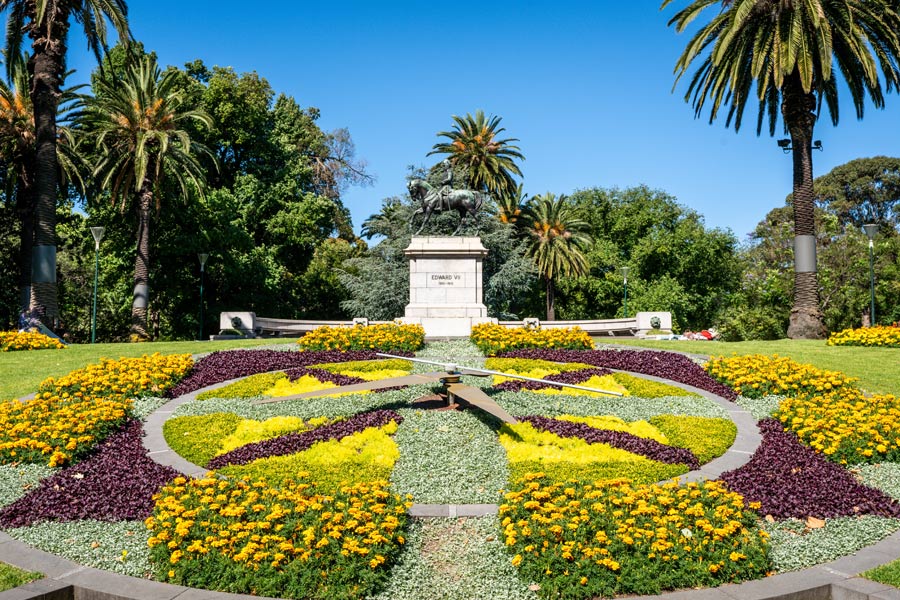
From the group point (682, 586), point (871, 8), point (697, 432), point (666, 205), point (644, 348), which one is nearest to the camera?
point (682, 586)

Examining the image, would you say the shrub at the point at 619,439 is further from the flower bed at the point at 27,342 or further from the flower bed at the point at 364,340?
the flower bed at the point at 27,342

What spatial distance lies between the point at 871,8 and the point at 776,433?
2280 cm

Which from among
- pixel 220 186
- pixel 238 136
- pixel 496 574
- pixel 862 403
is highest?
pixel 238 136

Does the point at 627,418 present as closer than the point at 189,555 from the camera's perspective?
No

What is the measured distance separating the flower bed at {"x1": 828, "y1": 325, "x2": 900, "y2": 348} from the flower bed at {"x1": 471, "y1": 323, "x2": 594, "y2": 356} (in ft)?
28.8

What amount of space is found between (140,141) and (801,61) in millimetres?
28856

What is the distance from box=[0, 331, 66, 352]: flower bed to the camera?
2202cm

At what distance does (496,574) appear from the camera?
6.86m

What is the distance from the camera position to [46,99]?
25984 mm

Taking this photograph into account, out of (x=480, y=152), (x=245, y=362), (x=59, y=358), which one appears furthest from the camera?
(x=480, y=152)

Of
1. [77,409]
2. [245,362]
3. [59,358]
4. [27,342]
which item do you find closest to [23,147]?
[27,342]

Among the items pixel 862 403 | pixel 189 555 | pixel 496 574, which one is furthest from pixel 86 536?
pixel 862 403

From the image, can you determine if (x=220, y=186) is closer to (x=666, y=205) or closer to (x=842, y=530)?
(x=666, y=205)

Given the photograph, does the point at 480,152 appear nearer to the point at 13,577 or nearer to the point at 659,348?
the point at 659,348
